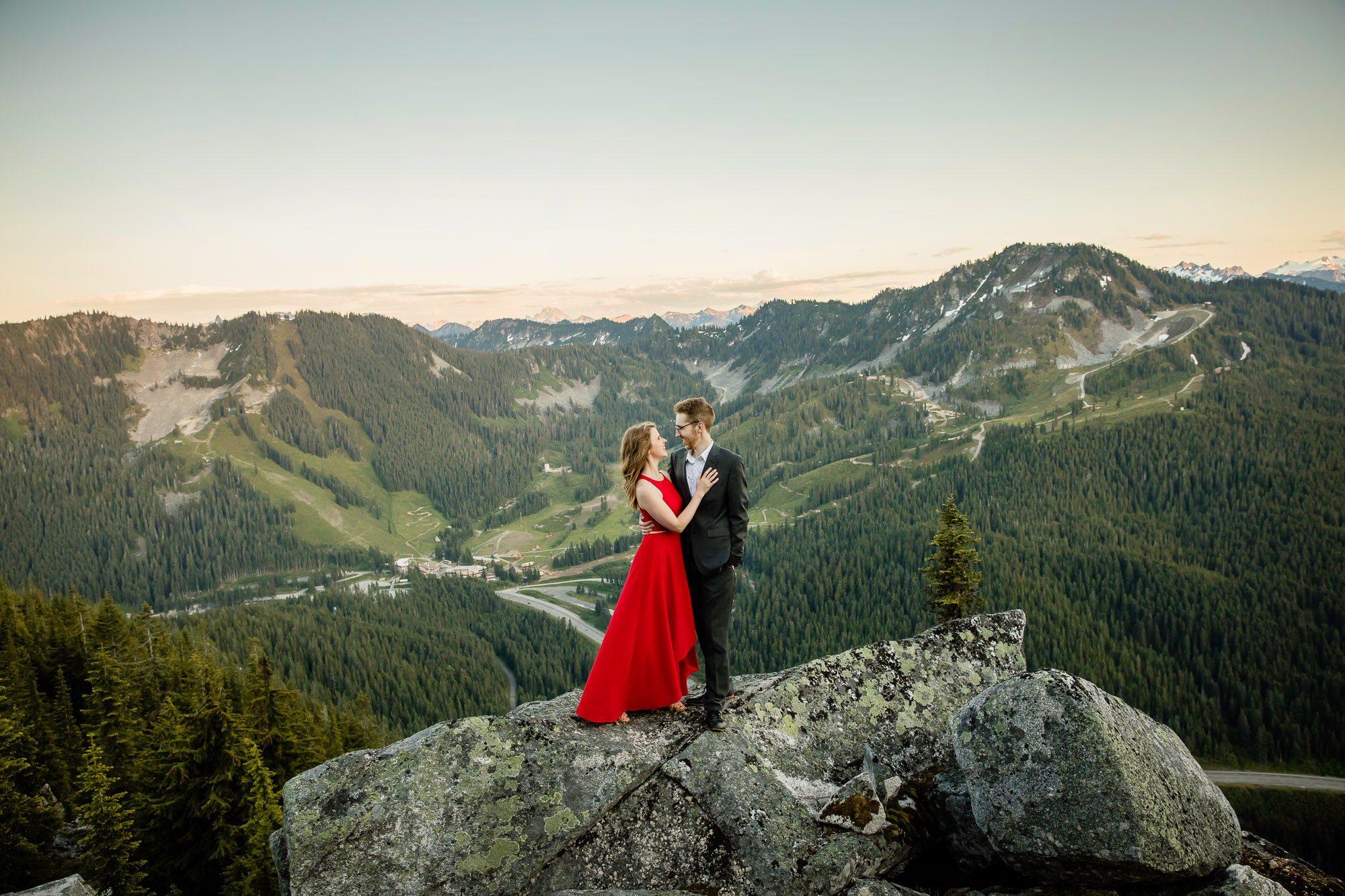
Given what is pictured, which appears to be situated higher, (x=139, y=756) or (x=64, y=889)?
(x=64, y=889)

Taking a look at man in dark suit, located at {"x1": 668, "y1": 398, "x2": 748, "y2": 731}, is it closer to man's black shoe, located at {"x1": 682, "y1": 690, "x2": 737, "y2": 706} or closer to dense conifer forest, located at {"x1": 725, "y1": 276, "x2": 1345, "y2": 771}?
man's black shoe, located at {"x1": 682, "y1": 690, "x2": 737, "y2": 706}

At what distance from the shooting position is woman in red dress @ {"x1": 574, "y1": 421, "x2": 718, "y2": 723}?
428 inches

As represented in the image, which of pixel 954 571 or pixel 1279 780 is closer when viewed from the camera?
pixel 954 571

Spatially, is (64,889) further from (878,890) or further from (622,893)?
(878,890)

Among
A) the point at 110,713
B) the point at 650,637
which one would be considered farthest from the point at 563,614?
the point at 650,637

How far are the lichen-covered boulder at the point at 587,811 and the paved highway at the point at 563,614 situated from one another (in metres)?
151

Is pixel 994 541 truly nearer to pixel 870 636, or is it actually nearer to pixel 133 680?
pixel 870 636

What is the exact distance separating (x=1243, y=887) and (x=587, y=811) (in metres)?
8.03

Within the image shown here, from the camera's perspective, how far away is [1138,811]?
311 inches

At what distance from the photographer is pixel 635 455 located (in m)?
10.9

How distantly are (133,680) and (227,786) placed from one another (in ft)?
95.3

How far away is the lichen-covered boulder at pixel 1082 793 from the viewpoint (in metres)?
7.95

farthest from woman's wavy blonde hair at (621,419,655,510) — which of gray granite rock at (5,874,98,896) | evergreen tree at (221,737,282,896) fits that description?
evergreen tree at (221,737,282,896)

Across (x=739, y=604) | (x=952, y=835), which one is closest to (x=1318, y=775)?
(x=739, y=604)
